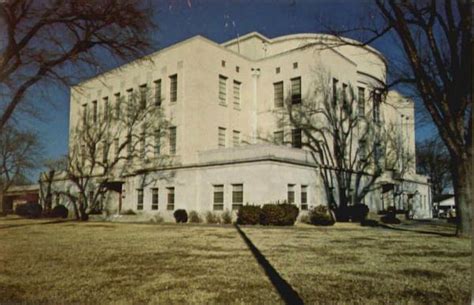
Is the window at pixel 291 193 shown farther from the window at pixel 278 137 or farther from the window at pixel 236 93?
the window at pixel 236 93

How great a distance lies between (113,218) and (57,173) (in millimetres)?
15546

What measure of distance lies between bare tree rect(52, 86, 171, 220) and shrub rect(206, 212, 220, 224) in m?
6.47

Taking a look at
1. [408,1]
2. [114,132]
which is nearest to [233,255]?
[408,1]

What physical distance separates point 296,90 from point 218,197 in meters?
10.7

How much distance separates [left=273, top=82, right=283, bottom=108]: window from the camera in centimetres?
3416

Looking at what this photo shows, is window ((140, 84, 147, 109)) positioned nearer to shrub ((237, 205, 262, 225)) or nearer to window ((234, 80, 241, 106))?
window ((234, 80, 241, 106))

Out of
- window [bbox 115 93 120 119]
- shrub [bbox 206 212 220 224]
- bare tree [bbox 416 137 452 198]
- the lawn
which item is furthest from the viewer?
bare tree [bbox 416 137 452 198]

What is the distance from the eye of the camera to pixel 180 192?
31031mm

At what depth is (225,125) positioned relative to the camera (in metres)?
33.2

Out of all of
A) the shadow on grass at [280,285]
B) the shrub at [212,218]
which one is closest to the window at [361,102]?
the shrub at [212,218]

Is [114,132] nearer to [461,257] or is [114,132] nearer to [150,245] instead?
[150,245]

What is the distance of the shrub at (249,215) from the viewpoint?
2441cm

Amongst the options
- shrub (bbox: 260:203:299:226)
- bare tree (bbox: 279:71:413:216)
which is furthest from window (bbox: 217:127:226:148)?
shrub (bbox: 260:203:299:226)

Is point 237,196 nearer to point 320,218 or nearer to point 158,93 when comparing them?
point 320,218
